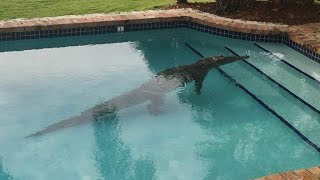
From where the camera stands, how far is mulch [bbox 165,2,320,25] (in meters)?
11.0

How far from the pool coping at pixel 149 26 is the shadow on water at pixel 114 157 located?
13.1 feet

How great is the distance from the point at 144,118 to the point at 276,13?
5642 mm

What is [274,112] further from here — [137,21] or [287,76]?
[137,21]

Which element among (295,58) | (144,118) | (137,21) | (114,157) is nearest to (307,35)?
(295,58)

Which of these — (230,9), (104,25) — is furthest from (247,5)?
(104,25)

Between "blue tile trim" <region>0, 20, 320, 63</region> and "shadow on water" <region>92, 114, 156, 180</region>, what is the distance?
157 inches

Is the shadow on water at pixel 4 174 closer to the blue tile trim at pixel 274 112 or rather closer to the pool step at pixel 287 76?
the blue tile trim at pixel 274 112

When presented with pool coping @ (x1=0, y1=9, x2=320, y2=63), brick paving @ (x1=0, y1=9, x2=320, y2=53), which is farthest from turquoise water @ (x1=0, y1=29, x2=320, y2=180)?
brick paving @ (x1=0, y1=9, x2=320, y2=53)

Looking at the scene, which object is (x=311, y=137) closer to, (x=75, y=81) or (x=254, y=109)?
(x=254, y=109)

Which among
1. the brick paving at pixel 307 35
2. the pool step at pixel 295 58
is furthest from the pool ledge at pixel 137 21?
the pool step at pixel 295 58

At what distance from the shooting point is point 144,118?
7.15 meters

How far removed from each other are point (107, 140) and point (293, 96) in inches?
130

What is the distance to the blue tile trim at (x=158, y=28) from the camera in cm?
1008

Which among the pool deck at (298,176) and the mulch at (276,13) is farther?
the mulch at (276,13)
